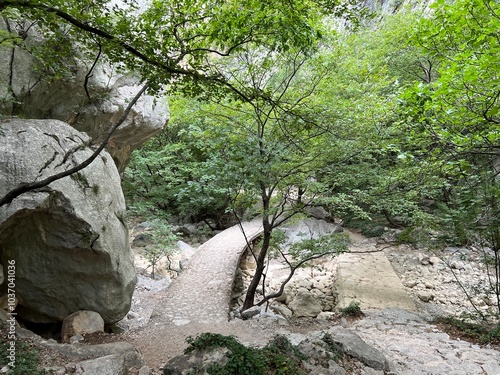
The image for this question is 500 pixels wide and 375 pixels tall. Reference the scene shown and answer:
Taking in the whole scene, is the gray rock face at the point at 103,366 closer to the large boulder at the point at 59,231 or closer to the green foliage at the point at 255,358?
the green foliage at the point at 255,358

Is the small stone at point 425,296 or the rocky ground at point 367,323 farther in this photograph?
the small stone at point 425,296

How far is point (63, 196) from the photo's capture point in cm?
470

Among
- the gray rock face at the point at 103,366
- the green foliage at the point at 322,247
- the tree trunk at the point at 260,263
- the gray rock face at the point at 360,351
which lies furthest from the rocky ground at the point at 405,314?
the gray rock face at the point at 103,366

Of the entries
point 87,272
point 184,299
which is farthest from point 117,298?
point 184,299

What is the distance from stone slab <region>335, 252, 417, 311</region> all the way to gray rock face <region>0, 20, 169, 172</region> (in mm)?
7479

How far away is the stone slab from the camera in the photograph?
834 centimetres

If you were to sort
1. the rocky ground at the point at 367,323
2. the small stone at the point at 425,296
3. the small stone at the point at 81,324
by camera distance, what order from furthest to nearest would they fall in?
the small stone at the point at 425,296, the small stone at the point at 81,324, the rocky ground at the point at 367,323

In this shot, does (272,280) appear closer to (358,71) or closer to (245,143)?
(245,143)

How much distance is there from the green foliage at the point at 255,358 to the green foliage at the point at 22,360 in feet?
5.54

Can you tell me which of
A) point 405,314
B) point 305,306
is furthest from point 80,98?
point 405,314

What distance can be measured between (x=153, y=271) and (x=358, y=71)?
30.3 feet

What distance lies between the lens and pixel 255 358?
327 cm

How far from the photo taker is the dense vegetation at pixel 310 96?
11.8 feet

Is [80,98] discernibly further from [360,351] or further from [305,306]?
→ [305,306]
